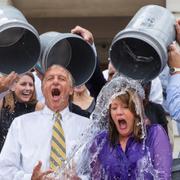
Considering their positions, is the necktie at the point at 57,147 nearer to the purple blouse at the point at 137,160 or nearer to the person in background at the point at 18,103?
the purple blouse at the point at 137,160

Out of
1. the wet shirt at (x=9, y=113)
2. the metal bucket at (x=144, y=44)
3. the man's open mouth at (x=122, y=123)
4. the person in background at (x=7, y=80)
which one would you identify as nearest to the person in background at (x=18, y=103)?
the wet shirt at (x=9, y=113)

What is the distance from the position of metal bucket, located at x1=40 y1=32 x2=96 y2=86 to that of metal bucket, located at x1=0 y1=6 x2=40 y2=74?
6cm

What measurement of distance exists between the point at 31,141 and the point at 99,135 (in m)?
0.38

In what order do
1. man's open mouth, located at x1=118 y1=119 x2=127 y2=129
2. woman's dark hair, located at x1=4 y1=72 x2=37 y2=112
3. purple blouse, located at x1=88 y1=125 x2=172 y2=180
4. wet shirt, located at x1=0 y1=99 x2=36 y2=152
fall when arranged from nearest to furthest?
purple blouse, located at x1=88 y1=125 x2=172 y2=180
man's open mouth, located at x1=118 y1=119 x2=127 y2=129
wet shirt, located at x1=0 y1=99 x2=36 y2=152
woman's dark hair, located at x1=4 y1=72 x2=37 y2=112

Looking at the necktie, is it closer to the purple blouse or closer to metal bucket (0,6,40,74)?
the purple blouse

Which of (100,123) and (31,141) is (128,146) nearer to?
(100,123)

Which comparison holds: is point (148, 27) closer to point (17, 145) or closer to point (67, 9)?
point (17, 145)

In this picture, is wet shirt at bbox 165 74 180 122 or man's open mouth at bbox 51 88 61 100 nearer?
wet shirt at bbox 165 74 180 122

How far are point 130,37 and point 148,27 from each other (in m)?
0.11

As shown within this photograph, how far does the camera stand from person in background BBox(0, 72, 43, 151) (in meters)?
4.51

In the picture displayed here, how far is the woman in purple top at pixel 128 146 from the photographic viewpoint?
3.24m

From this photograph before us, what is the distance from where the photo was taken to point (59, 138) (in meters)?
3.58

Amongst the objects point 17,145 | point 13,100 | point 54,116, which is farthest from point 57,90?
point 13,100

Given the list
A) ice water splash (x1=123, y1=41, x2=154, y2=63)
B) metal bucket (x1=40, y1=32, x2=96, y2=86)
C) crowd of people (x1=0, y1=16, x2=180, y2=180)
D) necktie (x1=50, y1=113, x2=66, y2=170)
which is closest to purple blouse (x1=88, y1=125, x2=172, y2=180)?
crowd of people (x1=0, y1=16, x2=180, y2=180)
